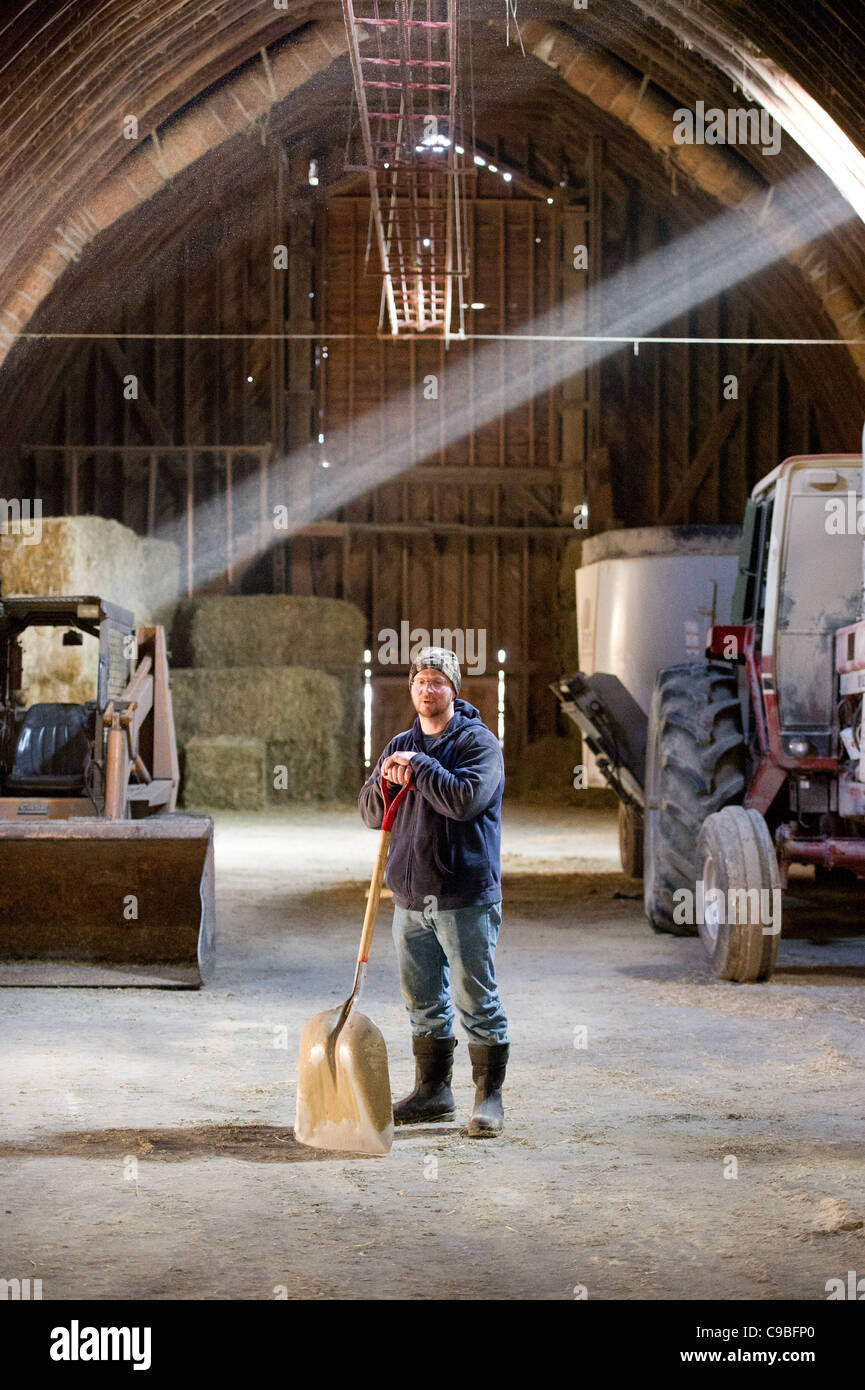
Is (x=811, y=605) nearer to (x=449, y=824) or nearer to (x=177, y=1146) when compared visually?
(x=449, y=824)

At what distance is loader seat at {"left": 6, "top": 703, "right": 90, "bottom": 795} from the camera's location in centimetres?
1046

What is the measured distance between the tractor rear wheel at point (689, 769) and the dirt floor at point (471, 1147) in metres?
0.55

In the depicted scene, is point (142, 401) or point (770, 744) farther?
point (142, 401)

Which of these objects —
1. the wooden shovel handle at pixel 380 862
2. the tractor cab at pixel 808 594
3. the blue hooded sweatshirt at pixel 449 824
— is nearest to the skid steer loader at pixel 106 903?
the wooden shovel handle at pixel 380 862

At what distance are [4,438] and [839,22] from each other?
12.7 m

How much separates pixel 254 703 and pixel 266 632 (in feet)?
3.99

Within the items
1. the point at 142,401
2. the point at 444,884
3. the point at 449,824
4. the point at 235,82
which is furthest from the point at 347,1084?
the point at 142,401

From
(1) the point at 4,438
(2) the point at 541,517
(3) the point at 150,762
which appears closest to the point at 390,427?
(2) the point at 541,517

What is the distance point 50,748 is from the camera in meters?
10.7

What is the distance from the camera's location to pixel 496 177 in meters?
23.1

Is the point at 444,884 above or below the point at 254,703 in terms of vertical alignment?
above

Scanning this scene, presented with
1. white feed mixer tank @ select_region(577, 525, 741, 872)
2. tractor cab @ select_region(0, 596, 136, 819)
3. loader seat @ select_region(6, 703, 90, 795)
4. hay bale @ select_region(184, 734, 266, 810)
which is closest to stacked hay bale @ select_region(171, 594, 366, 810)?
hay bale @ select_region(184, 734, 266, 810)

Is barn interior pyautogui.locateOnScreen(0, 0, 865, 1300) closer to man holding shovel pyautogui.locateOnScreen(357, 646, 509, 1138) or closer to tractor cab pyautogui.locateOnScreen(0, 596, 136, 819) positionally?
man holding shovel pyautogui.locateOnScreen(357, 646, 509, 1138)

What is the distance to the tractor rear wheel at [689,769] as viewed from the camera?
827 centimetres
